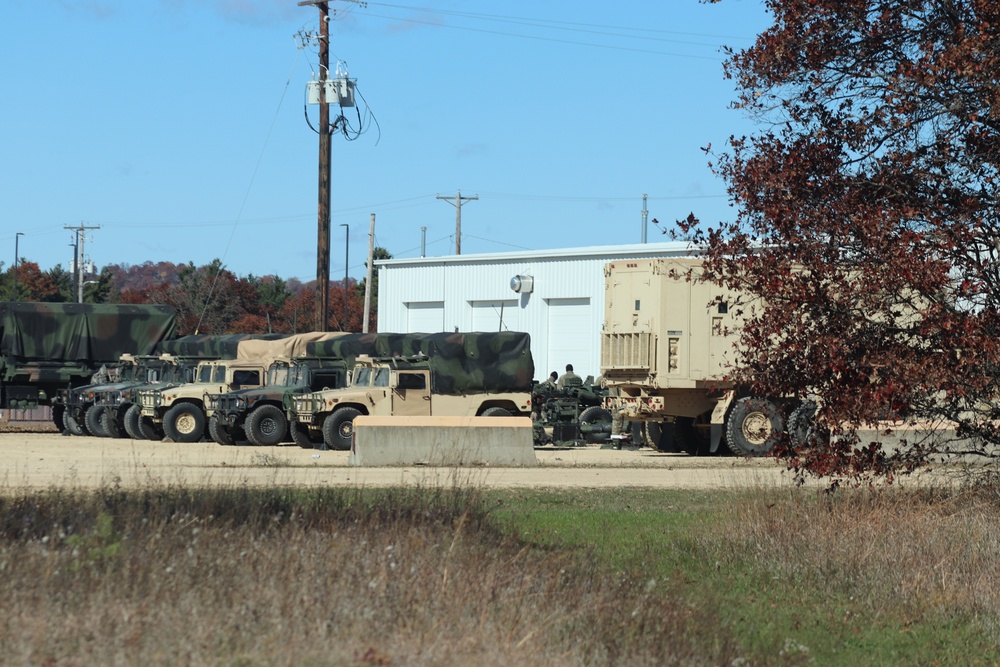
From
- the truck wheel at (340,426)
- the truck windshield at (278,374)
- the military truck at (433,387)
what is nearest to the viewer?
the truck wheel at (340,426)

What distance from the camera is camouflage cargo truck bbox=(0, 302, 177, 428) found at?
32.1m

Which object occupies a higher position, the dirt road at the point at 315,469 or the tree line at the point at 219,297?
the tree line at the point at 219,297

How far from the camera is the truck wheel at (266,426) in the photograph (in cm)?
2639

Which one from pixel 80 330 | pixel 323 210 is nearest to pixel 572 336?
pixel 323 210

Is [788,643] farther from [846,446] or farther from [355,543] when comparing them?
[846,446]

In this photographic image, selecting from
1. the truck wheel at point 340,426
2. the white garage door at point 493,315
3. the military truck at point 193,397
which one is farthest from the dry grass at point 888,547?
the white garage door at point 493,315

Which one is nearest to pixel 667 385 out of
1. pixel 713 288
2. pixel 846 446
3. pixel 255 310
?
pixel 713 288

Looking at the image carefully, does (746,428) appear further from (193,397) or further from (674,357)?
(193,397)

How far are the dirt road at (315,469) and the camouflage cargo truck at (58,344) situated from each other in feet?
13.7

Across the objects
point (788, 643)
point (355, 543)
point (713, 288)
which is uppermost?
point (713, 288)

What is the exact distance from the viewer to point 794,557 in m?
11.1

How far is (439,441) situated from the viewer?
21.6 m

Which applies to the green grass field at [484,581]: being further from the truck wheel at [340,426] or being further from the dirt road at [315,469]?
the truck wheel at [340,426]

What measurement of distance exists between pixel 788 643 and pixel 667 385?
52.9ft
